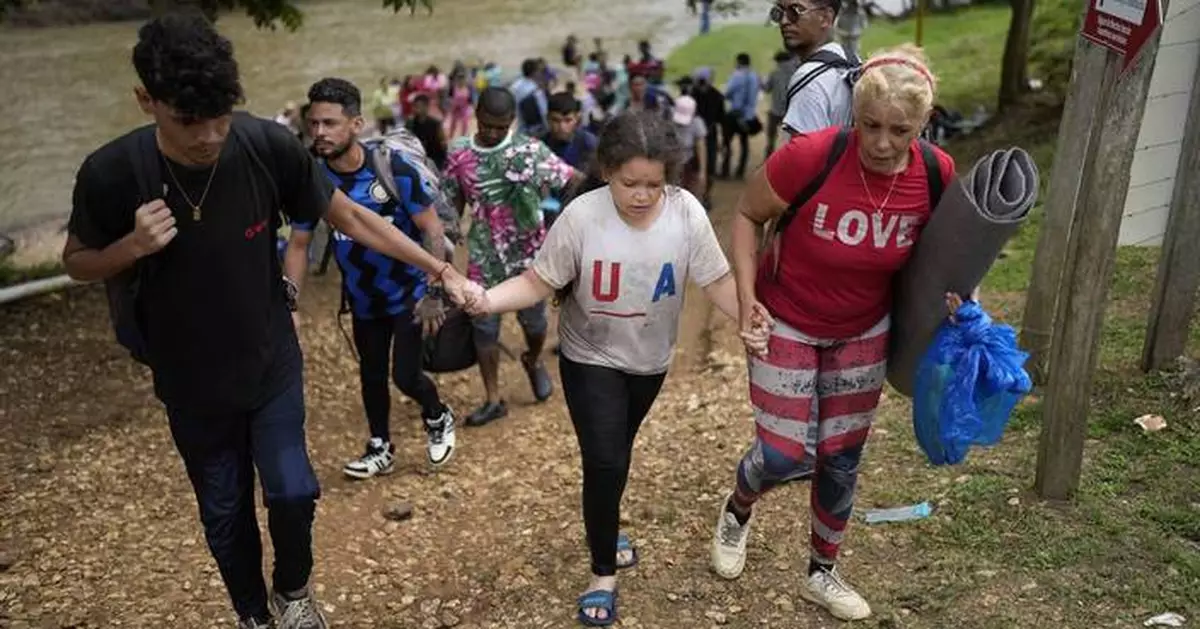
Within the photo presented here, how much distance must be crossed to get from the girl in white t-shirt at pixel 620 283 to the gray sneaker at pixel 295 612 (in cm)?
94

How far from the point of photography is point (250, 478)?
11.6ft

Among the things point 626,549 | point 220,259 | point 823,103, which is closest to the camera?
point 220,259

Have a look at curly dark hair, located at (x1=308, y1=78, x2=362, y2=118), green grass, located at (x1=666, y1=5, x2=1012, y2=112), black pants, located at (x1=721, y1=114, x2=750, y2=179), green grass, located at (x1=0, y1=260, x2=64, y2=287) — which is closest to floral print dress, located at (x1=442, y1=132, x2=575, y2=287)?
curly dark hair, located at (x1=308, y1=78, x2=362, y2=118)

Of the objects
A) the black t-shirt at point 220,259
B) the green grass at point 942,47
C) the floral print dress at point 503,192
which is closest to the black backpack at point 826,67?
the black t-shirt at point 220,259

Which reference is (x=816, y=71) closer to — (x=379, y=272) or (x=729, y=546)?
(x=729, y=546)

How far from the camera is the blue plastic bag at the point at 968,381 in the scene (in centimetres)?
328

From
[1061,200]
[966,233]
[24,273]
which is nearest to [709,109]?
[24,273]

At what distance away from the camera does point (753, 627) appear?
388 cm

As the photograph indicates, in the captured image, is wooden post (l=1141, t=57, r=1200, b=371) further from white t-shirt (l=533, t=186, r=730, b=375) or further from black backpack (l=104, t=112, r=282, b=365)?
black backpack (l=104, t=112, r=282, b=365)

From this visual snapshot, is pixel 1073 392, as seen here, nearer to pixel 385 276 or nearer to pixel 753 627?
pixel 753 627

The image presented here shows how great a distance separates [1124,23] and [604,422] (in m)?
2.14

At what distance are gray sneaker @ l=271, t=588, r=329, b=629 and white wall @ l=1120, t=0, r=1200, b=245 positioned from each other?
3.38 m

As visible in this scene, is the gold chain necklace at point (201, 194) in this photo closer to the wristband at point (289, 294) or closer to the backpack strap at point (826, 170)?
the wristband at point (289, 294)

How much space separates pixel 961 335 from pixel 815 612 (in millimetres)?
1150
